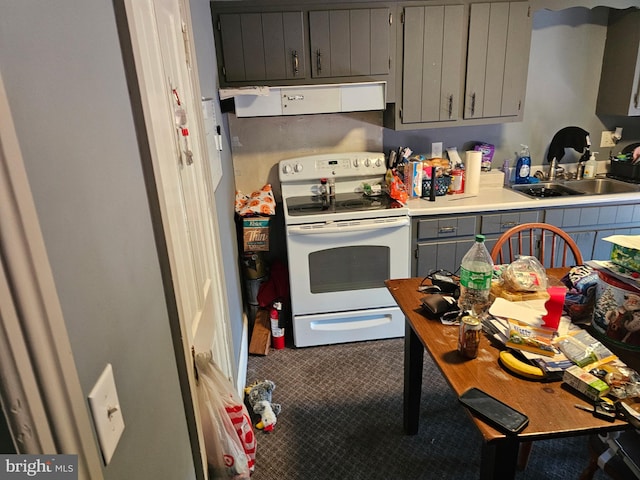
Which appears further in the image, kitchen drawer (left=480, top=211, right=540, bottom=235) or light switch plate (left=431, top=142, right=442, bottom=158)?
light switch plate (left=431, top=142, right=442, bottom=158)

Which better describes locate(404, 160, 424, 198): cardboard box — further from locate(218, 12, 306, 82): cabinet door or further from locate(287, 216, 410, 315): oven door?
locate(218, 12, 306, 82): cabinet door

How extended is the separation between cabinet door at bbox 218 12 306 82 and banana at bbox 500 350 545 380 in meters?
2.06

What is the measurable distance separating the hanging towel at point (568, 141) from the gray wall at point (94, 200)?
3.26m

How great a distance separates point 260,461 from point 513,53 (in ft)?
9.31

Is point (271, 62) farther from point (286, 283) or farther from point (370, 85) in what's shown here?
point (286, 283)

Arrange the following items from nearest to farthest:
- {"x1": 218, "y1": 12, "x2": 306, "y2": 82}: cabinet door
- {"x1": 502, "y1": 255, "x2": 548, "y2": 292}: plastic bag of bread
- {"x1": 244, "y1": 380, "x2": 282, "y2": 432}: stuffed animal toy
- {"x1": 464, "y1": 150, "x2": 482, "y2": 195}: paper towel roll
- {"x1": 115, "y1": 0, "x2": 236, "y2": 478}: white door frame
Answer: {"x1": 115, "y1": 0, "x2": 236, "y2": 478}: white door frame, {"x1": 502, "y1": 255, "x2": 548, "y2": 292}: plastic bag of bread, {"x1": 244, "y1": 380, "x2": 282, "y2": 432}: stuffed animal toy, {"x1": 218, "y1": 12, "x2": 306, "y2": 82}: cabinet door, {"x1": 464, "y1": 150, "x2": 482, "y2": 195}: paper towel roll

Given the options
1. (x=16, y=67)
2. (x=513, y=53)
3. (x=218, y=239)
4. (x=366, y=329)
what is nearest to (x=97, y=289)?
(x=16, y=67)

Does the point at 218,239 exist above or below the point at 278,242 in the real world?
above

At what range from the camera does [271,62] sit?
2.58 m

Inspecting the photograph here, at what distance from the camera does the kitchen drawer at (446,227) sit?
2.73 m

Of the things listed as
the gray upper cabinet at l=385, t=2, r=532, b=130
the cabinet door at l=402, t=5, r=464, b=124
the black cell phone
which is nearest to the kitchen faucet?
the gray upper cabinet at l=385, t=2, r=532, b=130

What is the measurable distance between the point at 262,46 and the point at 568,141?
7.73 feet

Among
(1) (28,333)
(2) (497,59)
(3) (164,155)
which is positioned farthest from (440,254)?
(1) (28,333)

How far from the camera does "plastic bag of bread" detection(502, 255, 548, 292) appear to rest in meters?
1.54
